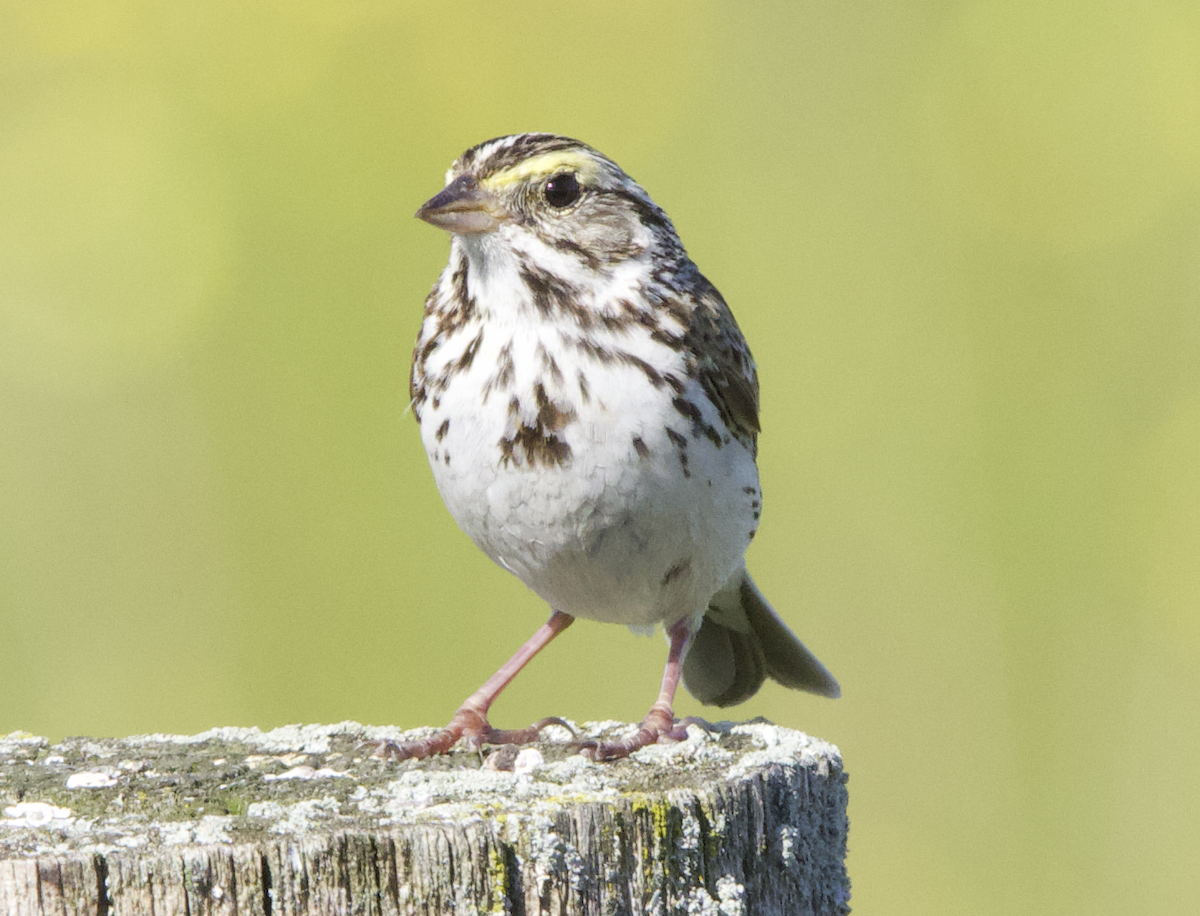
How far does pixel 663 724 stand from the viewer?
316cm

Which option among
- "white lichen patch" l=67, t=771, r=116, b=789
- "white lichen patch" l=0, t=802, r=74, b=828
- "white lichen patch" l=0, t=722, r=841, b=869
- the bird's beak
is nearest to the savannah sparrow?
the bird's beak

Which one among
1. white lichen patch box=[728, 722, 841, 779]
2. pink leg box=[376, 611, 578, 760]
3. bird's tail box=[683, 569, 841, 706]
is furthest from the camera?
bird's tail box=[683, 569, 841, 706]

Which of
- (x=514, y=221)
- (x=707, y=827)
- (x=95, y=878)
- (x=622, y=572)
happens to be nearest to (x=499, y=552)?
(x=622, y=572)

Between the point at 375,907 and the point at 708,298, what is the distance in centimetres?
171

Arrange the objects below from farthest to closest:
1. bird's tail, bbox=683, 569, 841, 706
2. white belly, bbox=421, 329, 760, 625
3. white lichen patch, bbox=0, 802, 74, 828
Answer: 1. bird's tail, bbox=683, 569, 841, 706
2. white belly, bbox=421, 329, 760, 625
3. white lichen patch, bbox=0, 802, 74, 828

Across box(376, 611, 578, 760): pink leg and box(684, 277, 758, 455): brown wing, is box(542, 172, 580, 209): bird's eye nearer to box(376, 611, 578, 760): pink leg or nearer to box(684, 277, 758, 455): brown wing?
box(684, 277, 758, 455): brown wing

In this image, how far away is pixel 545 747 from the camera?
309 cm

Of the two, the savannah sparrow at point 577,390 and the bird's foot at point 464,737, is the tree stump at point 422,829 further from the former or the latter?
the savannah sparrow at point 577,390

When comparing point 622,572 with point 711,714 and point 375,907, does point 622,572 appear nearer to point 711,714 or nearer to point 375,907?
point 375,907

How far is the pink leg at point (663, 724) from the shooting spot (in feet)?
9.39

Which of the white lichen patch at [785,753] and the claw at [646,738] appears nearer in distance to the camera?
the white lichen patch at [785,753]

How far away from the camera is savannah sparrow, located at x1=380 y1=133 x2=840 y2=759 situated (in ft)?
10.2

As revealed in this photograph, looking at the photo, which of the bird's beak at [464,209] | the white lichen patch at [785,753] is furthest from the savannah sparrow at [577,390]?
the white lichen patch at [785,753]

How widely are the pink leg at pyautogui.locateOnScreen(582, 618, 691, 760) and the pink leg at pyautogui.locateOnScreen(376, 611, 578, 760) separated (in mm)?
208
